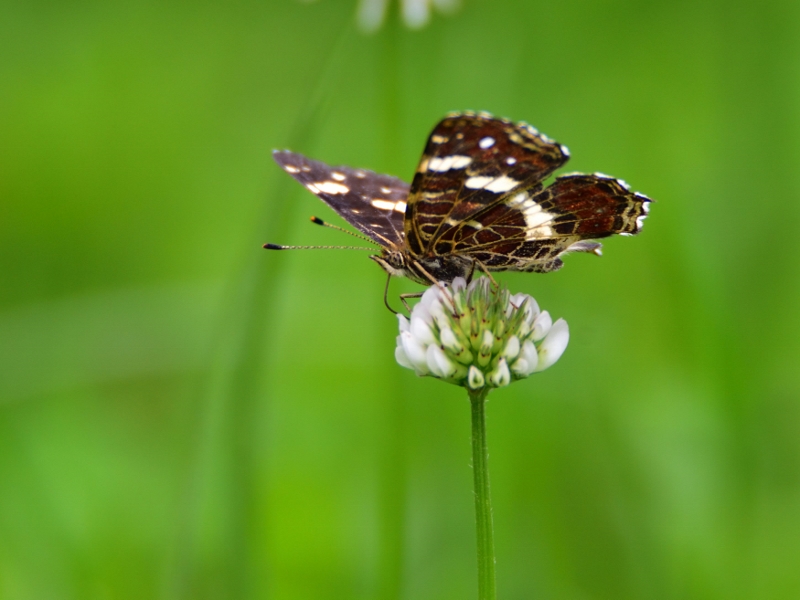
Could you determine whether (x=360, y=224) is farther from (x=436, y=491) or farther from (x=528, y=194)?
(x=436, y=491)

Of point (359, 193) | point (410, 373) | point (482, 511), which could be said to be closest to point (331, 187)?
point (359, 193)

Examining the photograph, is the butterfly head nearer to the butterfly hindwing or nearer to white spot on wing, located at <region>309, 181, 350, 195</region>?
the butterfly hindwing

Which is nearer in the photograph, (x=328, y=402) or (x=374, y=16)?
(x=374, y=16)

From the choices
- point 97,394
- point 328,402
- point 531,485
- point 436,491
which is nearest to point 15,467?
point 97,394

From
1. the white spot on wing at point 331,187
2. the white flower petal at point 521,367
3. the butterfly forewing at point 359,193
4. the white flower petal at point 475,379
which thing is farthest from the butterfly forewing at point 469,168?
the white flower petal at point 475,379

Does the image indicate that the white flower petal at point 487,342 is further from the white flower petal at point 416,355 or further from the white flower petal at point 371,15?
the white flower petal at point 371,15

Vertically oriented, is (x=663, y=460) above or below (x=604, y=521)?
above

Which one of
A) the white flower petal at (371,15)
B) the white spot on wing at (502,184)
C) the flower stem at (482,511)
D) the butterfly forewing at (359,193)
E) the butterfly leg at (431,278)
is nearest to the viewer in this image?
the flower stem at (482,511)
